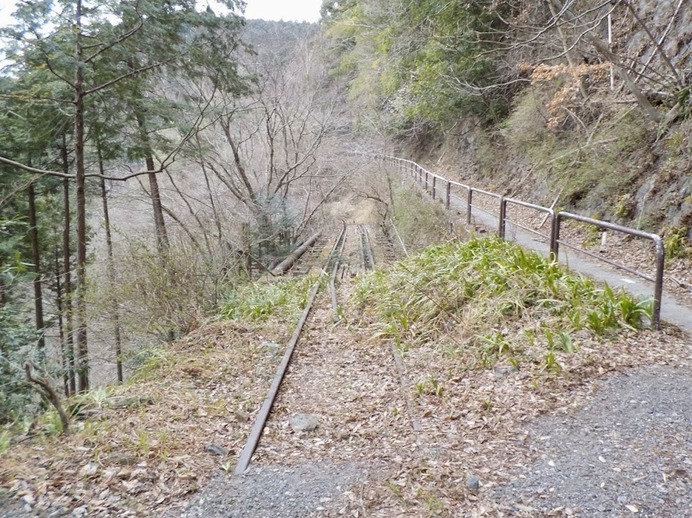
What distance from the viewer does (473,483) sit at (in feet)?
10.2

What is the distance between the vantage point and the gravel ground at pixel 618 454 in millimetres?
2715

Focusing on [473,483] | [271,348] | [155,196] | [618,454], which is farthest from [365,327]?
[155,196]

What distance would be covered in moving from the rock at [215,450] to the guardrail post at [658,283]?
15.1ft

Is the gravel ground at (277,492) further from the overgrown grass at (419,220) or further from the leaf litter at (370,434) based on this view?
the overgrown grass at (419,220)

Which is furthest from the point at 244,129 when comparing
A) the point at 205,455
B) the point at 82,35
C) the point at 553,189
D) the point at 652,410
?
the point at 652,410

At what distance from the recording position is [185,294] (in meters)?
8.52

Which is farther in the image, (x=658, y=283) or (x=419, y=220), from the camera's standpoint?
(x=419, y=220)

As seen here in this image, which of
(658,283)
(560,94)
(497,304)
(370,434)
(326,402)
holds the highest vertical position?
(560,94)

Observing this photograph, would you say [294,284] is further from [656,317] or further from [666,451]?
[666,451]

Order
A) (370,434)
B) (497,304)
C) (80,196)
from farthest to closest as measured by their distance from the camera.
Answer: (80,196) < (497,304) < (370,434)

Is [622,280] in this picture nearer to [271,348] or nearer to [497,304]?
[497,304]

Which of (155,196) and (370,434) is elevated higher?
(155,196)

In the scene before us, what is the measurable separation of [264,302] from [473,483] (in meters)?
6.61

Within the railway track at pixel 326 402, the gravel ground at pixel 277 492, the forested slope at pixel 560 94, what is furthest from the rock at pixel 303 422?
the forested slope at pixel 560 94
